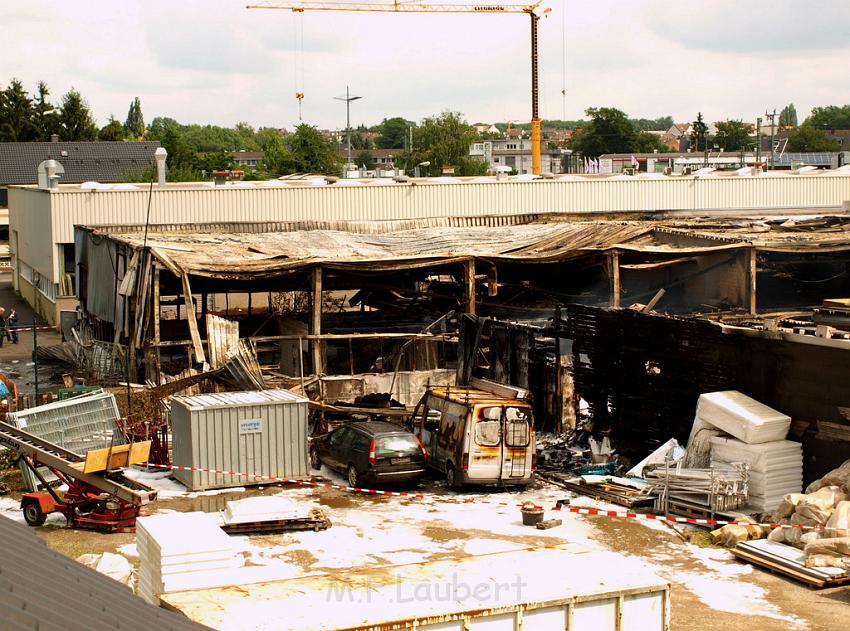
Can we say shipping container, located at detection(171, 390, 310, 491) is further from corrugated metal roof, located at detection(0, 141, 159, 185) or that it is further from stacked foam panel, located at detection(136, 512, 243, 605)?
corrugated metal roof, located at detection(0, 141, 159, 185)

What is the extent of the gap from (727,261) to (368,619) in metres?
20.7

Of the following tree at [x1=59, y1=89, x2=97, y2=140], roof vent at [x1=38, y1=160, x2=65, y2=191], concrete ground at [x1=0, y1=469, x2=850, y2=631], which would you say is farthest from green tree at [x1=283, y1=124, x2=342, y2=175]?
concrete ground at [x1=0, y1=469, x2=850, y2=631]

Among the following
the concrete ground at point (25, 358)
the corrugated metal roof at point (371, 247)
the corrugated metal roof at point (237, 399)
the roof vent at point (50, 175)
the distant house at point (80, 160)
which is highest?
the distant house at point (80, 160)

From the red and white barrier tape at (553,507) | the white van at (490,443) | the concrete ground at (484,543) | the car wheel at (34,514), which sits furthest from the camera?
the white van at (490,443)

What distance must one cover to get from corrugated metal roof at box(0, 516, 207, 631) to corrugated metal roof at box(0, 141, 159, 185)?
7480 cm

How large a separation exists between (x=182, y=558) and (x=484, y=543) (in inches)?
223

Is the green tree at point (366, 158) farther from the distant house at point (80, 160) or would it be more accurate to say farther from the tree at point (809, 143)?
the distant house at point (80, 160)

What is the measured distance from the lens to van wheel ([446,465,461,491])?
1939cm

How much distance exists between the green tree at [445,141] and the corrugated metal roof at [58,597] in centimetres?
10893

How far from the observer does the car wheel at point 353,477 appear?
19.6 metres

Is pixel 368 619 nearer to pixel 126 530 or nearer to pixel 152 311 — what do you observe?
pixel 126 530

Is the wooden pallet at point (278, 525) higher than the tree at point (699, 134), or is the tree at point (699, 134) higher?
the tree at point (699, 134)

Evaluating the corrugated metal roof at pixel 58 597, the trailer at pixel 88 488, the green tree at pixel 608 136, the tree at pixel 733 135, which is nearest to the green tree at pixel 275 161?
the green tree at pixel 608 136

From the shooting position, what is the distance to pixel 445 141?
386ft
